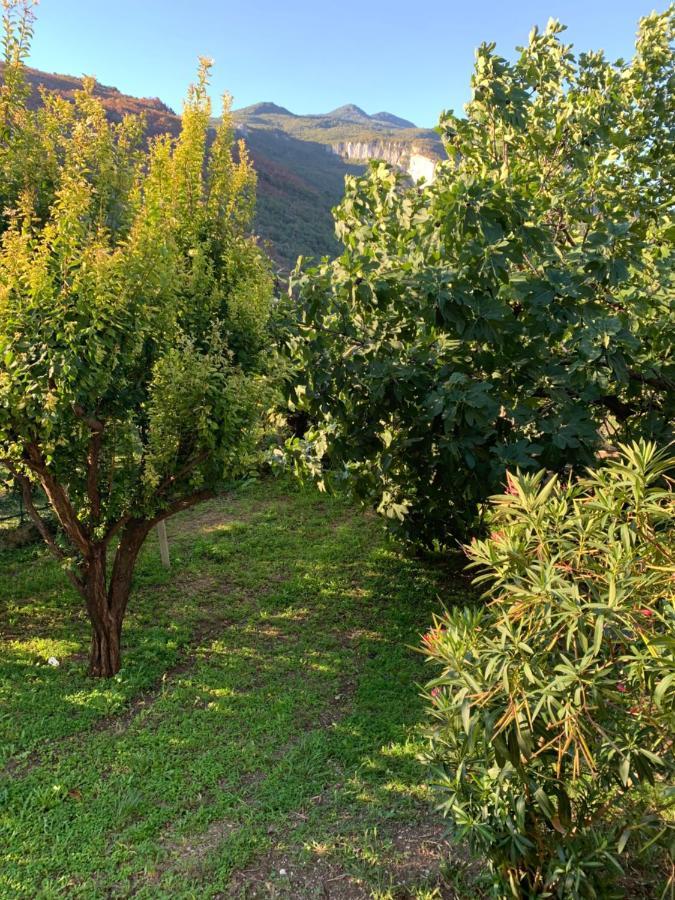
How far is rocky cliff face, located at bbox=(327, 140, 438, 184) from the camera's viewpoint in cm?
4825

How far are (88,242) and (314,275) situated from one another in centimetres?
136

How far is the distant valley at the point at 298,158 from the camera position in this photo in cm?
2614

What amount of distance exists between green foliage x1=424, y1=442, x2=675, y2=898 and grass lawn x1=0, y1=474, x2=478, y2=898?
654 millimetres

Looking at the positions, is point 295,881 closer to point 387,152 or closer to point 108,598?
point 108,598

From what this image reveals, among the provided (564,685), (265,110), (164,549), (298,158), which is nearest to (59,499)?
(164,549)

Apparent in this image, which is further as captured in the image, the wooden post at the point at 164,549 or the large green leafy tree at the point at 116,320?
the wooden post at the point at 164,549

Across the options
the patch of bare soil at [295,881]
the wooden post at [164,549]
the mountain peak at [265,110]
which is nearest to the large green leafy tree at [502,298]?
the wooden post at [164,549]

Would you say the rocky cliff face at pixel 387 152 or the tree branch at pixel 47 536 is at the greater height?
the rocky cliff face at pixel 387 152

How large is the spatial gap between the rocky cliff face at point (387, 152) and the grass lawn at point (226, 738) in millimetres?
45798

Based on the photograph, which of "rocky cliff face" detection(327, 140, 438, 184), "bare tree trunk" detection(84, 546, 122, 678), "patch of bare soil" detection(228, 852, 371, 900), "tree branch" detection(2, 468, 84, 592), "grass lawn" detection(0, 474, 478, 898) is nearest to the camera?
"patch of bare soil" detection(228, 852, 371, 900)

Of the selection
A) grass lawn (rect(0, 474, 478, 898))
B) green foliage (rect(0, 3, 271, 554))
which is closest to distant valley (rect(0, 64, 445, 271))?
green foliage (rect(0, 3, 271, 554))

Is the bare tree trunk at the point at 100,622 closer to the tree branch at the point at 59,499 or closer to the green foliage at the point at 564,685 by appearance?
the tree branch at the point at 59,499

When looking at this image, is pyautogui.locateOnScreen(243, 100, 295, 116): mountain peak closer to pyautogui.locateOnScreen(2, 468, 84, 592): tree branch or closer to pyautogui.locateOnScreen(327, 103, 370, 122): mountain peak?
pyautogui.locateOnScreen(327, 103, 370, 122): mountain peak

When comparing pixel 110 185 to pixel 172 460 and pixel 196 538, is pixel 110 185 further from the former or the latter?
pixel 196 538
